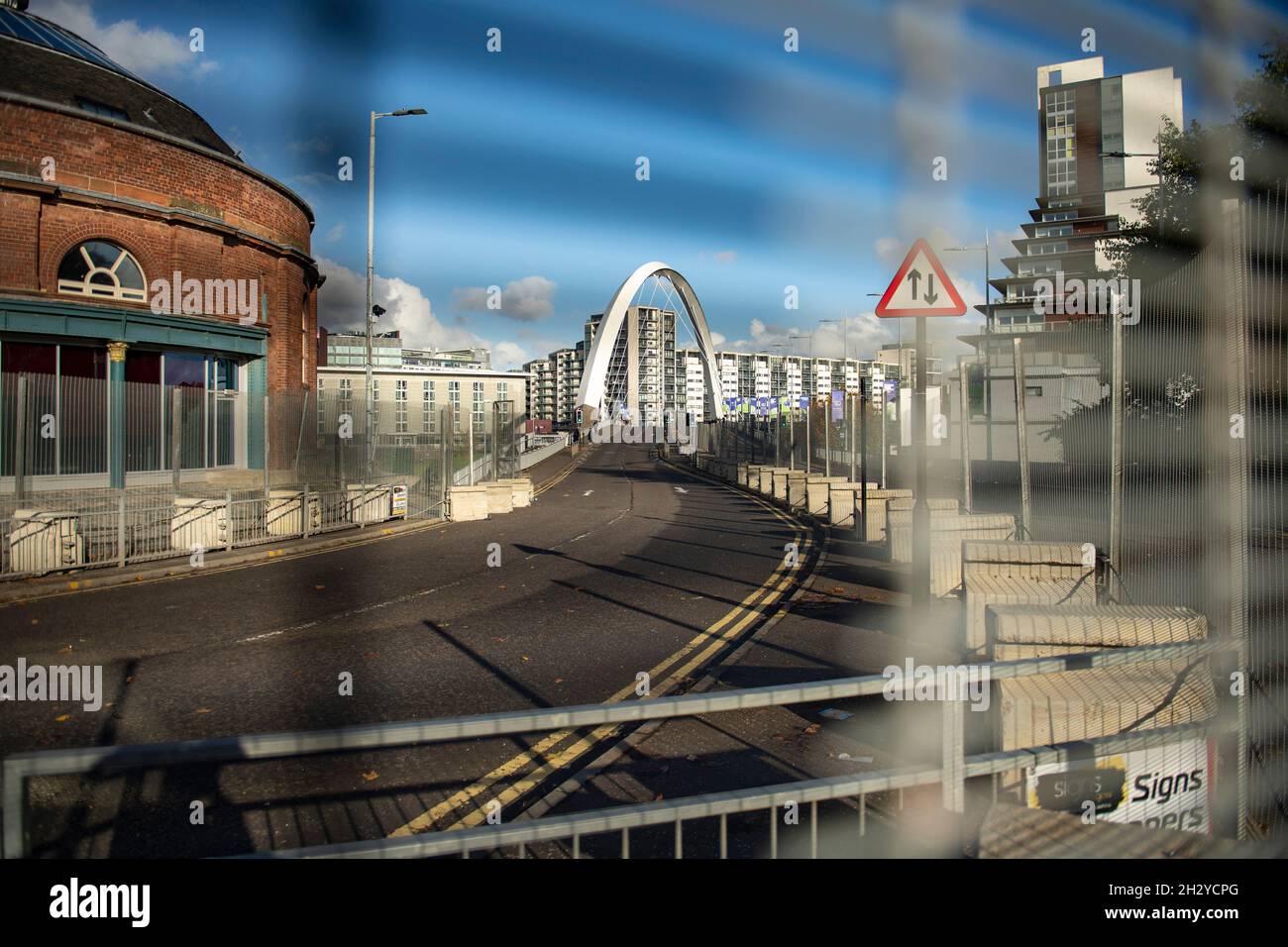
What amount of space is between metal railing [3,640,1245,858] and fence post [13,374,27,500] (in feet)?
43.0

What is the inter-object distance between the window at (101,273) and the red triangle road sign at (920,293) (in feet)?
69.9

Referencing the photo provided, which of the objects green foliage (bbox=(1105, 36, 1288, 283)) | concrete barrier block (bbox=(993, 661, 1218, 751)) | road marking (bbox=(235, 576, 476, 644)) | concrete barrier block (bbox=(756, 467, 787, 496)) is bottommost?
road marking (bbox=(235, 576, 476, 644))

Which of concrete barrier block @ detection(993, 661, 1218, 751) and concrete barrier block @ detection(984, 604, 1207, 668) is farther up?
concrete barrier block @ detection(984, 604, 1207, 668)

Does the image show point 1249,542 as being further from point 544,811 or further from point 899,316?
point 544,811

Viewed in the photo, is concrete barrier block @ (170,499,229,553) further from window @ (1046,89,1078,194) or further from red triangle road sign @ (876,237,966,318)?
window @ (1046,89,1078,194)

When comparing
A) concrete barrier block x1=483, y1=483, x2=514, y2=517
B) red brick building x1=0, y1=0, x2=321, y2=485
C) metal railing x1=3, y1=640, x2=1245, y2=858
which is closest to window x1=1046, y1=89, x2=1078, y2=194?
concrete barrier block x1=483, y1=483, x2=514, y2=517

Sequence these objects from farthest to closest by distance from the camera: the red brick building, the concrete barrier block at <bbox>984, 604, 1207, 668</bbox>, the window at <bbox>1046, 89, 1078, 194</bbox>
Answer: the window at <bbox>1046, 89, 1078, 194</bbox> → the red brick building → the concrete barrier block at <bbox>984, 604, 1207, 668</bbox>

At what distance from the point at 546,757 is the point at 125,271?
2230cm

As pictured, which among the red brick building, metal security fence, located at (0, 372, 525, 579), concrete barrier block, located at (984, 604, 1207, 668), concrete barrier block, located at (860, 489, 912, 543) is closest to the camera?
concrete barrier block, located at (984, 604, 1207, 668)

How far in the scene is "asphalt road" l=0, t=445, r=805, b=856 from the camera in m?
4.75

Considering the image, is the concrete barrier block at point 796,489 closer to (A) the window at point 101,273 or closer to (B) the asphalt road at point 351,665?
(B) the asphalt road at point 351,665
